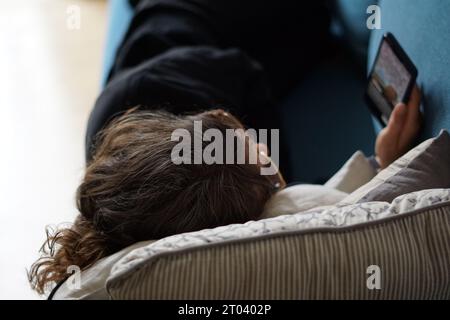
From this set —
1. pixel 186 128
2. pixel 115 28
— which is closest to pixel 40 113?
pixel 115 28

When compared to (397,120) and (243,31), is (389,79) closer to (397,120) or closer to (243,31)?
(397,120)

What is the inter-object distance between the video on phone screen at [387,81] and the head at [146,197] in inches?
11.4

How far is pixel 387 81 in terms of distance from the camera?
94 cm

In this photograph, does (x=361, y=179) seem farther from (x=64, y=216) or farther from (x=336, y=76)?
(x=64, y=216)

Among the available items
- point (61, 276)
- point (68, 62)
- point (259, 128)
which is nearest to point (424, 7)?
point (259, 128)

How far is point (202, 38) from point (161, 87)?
0.27m

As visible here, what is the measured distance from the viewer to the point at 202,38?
124cm

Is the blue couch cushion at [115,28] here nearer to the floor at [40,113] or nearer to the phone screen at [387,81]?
the floor at [40,113]

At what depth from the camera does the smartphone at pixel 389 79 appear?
0.87 meters

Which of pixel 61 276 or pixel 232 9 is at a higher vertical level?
pixel 232 9

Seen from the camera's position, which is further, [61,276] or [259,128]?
[259,128]

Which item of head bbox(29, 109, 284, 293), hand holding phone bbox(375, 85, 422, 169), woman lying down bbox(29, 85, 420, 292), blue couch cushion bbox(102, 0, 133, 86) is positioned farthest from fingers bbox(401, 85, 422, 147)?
blue couch cushion bbox(102, 0, 133, 86)

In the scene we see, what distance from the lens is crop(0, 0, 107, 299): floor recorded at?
4.79ft

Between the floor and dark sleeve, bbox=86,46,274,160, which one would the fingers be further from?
the floor
